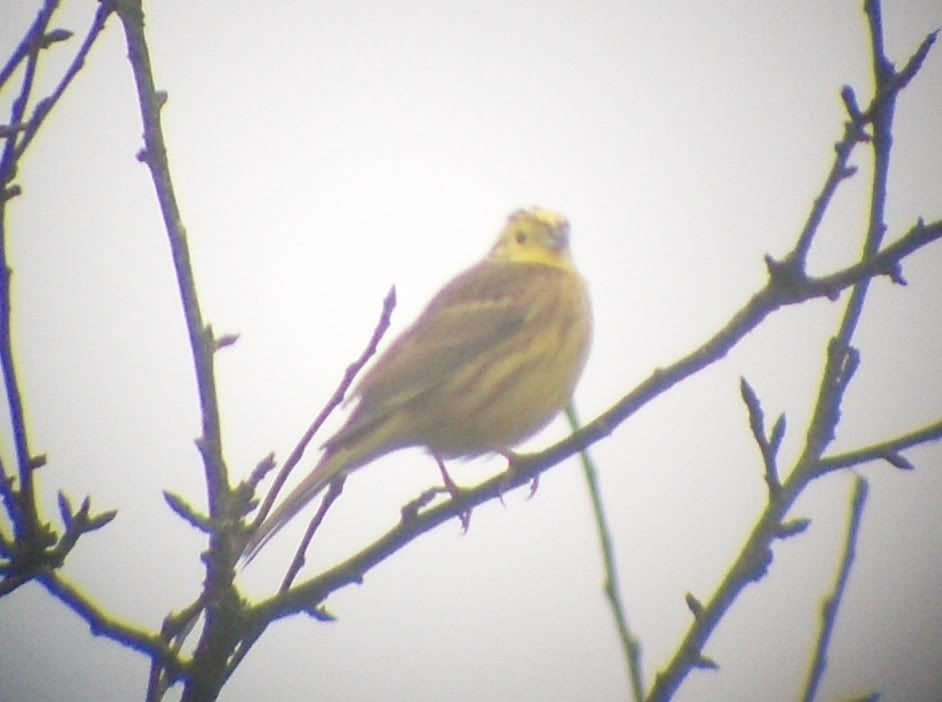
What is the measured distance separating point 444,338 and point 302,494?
1.75 metres

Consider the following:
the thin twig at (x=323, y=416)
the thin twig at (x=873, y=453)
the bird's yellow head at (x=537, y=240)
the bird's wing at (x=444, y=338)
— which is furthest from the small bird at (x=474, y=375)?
the thin twig at (x=873, y=453)

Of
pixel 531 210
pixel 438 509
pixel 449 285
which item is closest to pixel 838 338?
pixel 438 509

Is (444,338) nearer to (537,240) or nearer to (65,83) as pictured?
(537,240)

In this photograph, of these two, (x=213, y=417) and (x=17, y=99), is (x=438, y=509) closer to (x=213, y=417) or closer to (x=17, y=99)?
(x=213, y=417)

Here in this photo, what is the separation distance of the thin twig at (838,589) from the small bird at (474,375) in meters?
2.21

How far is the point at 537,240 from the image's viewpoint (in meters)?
6.69

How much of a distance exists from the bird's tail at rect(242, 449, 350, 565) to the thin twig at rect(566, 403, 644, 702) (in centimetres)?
112

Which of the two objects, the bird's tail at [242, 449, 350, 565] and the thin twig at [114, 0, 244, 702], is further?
the bird's tail at [242, 449, 350, 565]

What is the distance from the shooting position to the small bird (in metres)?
4.71

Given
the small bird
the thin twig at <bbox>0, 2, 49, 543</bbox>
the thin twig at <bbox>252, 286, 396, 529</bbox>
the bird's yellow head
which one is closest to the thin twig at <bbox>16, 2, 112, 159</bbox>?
the thin twig at <bbox>0, 2, 49, 543</bbox>

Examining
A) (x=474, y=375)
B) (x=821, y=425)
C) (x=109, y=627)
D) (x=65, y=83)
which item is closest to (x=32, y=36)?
(x=65, y=83)

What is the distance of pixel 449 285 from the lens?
6.19 metres

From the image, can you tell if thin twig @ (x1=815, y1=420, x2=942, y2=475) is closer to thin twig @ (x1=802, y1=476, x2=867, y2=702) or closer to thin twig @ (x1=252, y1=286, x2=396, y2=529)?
thin twig @ (x1=802, y1=476, x2=867, y2=702)

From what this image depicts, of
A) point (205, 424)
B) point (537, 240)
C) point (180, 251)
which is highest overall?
point (537, 240)
